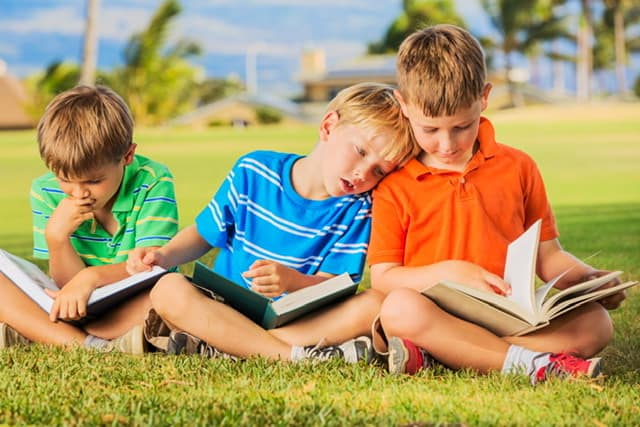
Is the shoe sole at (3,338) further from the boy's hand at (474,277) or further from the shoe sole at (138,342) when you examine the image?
the boy's hand at (474,277)

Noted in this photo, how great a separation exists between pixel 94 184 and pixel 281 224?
75cm

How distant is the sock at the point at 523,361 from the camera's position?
369 centimetres

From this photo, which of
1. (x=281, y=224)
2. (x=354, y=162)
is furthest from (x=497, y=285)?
(x=281, y=224)

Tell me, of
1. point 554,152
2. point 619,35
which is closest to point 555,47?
point 619,35

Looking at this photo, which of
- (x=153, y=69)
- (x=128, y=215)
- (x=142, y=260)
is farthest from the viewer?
(x=153, y=69)

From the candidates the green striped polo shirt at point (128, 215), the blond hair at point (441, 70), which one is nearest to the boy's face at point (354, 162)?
the blond hair at point (441, 70)

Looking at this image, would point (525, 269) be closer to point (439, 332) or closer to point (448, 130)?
point (439, 332)

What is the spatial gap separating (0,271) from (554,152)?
19.4 meters

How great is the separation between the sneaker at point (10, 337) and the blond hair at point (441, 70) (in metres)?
1.78

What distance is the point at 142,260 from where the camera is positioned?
413 cm

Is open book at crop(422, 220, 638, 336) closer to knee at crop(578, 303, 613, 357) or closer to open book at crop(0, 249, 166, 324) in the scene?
knee at crop(578, 303, 613, 357)

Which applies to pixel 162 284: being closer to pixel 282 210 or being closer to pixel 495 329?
pixel 282 210

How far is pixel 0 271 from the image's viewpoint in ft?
14.5

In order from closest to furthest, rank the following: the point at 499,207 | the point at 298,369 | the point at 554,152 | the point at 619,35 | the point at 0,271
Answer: the point at 298,369
the point at 499,207
the point at 0,271
the point at 554,152
the point at 619,35
